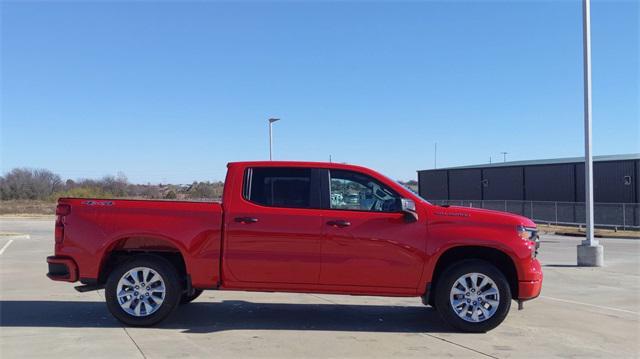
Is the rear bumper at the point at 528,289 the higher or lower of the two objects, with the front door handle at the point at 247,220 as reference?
lower

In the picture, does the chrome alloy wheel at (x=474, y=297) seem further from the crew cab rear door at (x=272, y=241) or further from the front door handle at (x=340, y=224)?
the crew cab rear door at (x=272, y=241)

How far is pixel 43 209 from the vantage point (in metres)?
59.8

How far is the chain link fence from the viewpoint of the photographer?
34.6 meters

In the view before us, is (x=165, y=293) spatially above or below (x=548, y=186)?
below

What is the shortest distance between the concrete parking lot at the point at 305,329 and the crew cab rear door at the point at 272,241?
0.66 meters

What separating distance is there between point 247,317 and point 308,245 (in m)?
1.56

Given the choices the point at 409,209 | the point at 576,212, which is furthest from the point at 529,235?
the point at 576,212

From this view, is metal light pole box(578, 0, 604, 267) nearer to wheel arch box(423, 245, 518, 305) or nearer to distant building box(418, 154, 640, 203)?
wheel arch box(423, 245, 518, 305)

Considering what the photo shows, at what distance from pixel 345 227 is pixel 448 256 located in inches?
51.8

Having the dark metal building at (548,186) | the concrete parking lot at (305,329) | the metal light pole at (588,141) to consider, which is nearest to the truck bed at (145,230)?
the concrete parking lot at (305,329)

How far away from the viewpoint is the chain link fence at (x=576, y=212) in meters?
34.6

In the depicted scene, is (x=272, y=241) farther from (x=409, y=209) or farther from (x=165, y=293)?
(x=409, y=209)

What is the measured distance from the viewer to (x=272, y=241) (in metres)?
7.14

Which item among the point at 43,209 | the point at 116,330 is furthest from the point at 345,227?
the point at 43,209
